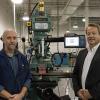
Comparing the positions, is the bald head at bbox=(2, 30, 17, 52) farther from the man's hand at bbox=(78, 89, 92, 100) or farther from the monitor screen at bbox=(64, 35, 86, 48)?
the monitor screen at bbox=(64, 35, 86, 48)

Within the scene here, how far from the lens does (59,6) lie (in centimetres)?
Result: 1267

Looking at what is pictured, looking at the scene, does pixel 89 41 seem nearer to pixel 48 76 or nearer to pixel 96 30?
pixel 96 30

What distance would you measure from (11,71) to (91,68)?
2.65ft

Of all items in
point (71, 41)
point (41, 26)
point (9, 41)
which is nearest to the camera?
point (9, 41)

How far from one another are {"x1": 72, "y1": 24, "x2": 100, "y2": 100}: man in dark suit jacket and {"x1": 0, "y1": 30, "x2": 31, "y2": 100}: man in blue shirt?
61cm

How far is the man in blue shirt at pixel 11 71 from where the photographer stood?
260 cm

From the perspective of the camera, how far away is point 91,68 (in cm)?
250

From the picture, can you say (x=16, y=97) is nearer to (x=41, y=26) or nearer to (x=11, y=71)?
(x=11, y=71)

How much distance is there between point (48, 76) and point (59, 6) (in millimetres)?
9658

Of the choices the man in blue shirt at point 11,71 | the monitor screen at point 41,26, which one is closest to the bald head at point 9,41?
the man in blue shirt at point 11,71

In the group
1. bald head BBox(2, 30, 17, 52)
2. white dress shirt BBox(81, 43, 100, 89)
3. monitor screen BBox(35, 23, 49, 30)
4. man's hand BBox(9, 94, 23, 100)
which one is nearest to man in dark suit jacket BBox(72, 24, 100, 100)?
white dress shirt BBox(81, 43, 100, 89)

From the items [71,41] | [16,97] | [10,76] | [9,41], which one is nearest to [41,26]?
[71,41]

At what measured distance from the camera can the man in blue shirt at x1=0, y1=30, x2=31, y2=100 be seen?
2.60 meters

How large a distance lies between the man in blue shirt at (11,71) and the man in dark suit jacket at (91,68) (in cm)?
61
